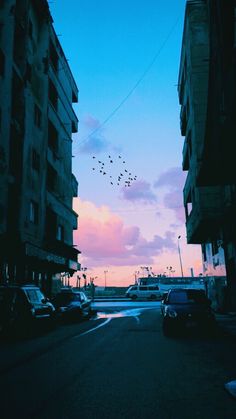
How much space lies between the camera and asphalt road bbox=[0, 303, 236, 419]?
464 centimetres

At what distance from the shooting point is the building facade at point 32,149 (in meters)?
23.2

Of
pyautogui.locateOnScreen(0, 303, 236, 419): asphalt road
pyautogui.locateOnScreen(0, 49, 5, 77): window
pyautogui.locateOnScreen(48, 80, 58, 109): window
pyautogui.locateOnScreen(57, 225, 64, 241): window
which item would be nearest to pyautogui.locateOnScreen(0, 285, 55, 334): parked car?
pyautogui.locateOnScreen(0, 303, 236, 419): asphalt road

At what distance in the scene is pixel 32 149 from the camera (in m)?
28.5

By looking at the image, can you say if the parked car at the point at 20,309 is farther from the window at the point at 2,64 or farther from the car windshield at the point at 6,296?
the window at the point at 2,64

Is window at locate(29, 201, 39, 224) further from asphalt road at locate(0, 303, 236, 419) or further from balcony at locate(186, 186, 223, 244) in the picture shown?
asphalt road at locate(0, 303, 236, 419)

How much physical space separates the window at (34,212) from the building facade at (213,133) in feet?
38.0

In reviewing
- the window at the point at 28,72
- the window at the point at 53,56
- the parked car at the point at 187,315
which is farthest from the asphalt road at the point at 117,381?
the window at the point at 53,56

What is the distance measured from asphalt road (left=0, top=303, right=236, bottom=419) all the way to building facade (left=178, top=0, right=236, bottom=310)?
667cm

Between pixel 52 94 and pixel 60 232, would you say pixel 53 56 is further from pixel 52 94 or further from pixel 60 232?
pixel 60 232

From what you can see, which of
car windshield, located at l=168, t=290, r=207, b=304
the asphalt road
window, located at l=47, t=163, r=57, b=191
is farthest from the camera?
window, located at l=47, t=163, r=57, b=191

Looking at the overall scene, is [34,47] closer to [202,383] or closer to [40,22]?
[40,22]

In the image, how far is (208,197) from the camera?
2588cm

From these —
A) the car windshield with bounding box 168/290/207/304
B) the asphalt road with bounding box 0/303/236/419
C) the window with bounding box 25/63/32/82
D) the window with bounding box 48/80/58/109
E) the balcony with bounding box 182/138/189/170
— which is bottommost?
the asphalt road with bounding box 0/303/236/419

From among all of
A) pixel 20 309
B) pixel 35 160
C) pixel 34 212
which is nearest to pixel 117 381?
pixel 20 309
